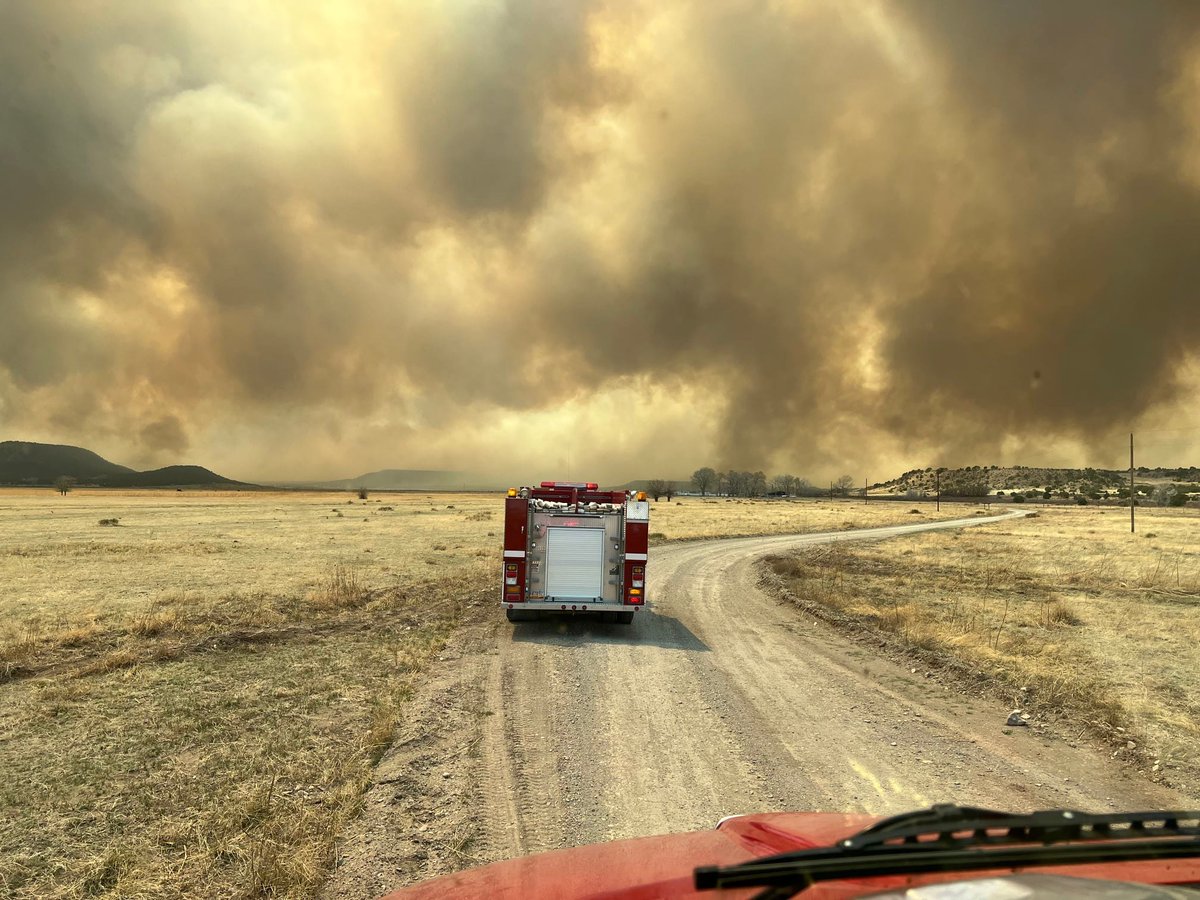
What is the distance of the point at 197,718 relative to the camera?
777 centimetres

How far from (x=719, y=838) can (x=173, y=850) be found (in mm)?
4145

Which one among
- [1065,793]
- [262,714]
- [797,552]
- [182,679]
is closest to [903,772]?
[1065,793]

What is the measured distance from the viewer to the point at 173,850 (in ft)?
16.0

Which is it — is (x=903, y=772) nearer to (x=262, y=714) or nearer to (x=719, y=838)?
(x=719, y=838)

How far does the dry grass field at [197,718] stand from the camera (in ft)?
15.6

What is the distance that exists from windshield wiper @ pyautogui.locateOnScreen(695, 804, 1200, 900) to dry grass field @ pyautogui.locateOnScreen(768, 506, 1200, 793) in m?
5.78

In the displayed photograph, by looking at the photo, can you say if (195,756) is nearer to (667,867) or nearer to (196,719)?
(196,719)

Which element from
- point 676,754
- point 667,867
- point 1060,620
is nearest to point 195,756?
point 676,754

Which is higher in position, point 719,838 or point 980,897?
point 980,897

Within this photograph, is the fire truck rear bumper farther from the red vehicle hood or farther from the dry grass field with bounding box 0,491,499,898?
the red vehicle hood

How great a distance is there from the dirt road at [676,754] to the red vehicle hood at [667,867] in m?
1.95

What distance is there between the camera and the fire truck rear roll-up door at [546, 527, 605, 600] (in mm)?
13773

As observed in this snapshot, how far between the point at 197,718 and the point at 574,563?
289 inches

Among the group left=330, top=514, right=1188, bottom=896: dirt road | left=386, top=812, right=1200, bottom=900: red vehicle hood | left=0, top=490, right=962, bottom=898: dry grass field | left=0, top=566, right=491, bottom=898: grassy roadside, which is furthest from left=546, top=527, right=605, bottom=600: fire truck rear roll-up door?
left=386, top=812, right=1200, bottom=900: red vehicle hood
